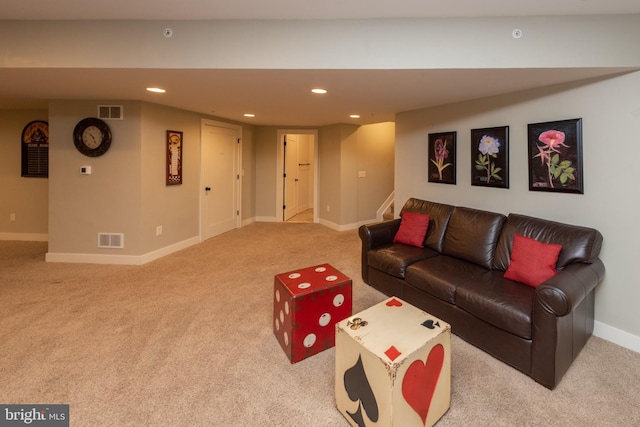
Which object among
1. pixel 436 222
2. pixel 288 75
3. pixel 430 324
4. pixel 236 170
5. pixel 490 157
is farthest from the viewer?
pixel 236 170

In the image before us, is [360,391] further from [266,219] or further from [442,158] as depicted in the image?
[266,219]

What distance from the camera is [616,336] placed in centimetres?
235

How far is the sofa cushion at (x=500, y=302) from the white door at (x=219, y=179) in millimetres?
4240

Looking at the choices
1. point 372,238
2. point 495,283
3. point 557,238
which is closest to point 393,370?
point 495,283

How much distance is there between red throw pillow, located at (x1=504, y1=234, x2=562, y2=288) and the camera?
2223 mm

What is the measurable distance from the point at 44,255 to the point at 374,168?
18.6ft

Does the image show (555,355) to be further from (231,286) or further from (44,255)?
(44,255)

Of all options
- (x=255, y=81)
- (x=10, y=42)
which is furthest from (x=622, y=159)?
(x=10, y=42)

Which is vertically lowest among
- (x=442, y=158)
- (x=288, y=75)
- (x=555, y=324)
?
(x=555, y=324)

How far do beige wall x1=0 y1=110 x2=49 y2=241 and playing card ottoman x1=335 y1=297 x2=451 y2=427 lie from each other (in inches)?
229

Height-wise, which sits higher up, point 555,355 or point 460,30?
point 460,30

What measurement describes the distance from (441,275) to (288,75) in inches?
82.5

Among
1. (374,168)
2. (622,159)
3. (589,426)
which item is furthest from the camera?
(374,168)

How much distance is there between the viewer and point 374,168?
21.4 ft
